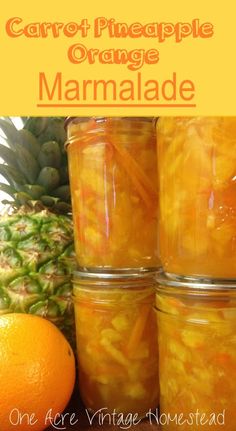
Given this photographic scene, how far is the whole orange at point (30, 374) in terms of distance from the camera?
547 millimetres

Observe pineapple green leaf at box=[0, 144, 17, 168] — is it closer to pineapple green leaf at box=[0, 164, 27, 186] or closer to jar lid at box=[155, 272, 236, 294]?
pineapple green leaf at box=[0, 164, 27, 186]

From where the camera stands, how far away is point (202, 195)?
50 centimetres

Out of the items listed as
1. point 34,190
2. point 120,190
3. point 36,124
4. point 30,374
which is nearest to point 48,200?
point 34,190

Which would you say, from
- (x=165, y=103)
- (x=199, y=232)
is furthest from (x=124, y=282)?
(x=165, y=103)

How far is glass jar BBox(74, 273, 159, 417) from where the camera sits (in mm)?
638

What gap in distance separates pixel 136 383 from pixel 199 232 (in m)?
0.28

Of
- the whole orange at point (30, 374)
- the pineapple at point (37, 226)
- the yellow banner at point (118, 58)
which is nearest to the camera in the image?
the yellow banner at point (118, 58)

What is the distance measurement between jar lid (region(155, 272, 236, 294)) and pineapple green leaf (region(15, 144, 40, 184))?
16.4 inches

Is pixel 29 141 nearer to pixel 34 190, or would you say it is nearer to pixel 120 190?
pixel 34 190

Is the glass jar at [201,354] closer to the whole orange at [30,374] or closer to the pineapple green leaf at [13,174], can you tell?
the whole orange at [30,374]

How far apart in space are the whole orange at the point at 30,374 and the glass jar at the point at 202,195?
0.21 meters

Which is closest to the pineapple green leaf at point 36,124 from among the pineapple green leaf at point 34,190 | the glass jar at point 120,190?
the pineapple green leaf at point 34,190

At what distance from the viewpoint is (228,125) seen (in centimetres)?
48

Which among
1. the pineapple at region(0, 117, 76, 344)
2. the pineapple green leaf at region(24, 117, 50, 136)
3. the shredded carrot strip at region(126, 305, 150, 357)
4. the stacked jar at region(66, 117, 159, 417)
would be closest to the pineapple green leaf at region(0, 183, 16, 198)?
the pineapple at region(0, 117, 76, 344)
